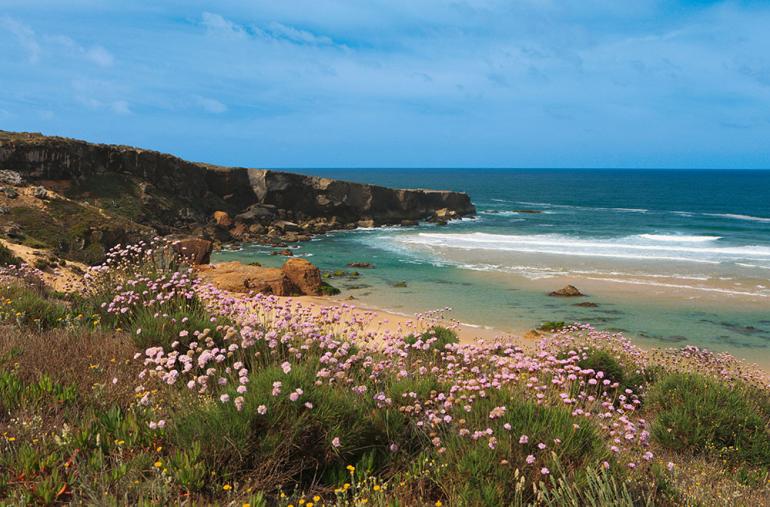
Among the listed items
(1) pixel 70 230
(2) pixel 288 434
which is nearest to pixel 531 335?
(2) pixel 288 434

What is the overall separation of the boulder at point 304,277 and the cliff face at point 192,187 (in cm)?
2238

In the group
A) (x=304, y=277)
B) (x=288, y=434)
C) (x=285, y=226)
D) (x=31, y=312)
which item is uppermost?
(x=288, y=434)

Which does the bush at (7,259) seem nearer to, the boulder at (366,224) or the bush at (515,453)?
the bush at (515,453)

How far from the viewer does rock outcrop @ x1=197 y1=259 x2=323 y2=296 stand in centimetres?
2159

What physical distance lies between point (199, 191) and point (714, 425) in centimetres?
4971

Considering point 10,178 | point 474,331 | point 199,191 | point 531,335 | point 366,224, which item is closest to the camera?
point 531,335

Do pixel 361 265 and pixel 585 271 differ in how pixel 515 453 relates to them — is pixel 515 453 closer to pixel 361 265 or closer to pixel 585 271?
pixel 361 265

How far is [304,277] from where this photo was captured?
24.5m

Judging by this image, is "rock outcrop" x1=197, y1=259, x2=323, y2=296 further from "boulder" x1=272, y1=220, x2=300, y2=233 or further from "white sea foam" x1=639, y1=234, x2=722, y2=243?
"white sea foam" x1=639, y1=234, x2=722, y2=243

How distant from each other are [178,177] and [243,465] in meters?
49.9

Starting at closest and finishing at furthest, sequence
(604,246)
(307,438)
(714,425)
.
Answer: (307,438)
(714,425)
(604,246)

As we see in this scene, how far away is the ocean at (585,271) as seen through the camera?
19922mm

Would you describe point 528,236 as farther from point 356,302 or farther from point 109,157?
point 109,157

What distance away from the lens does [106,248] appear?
80.6ft
